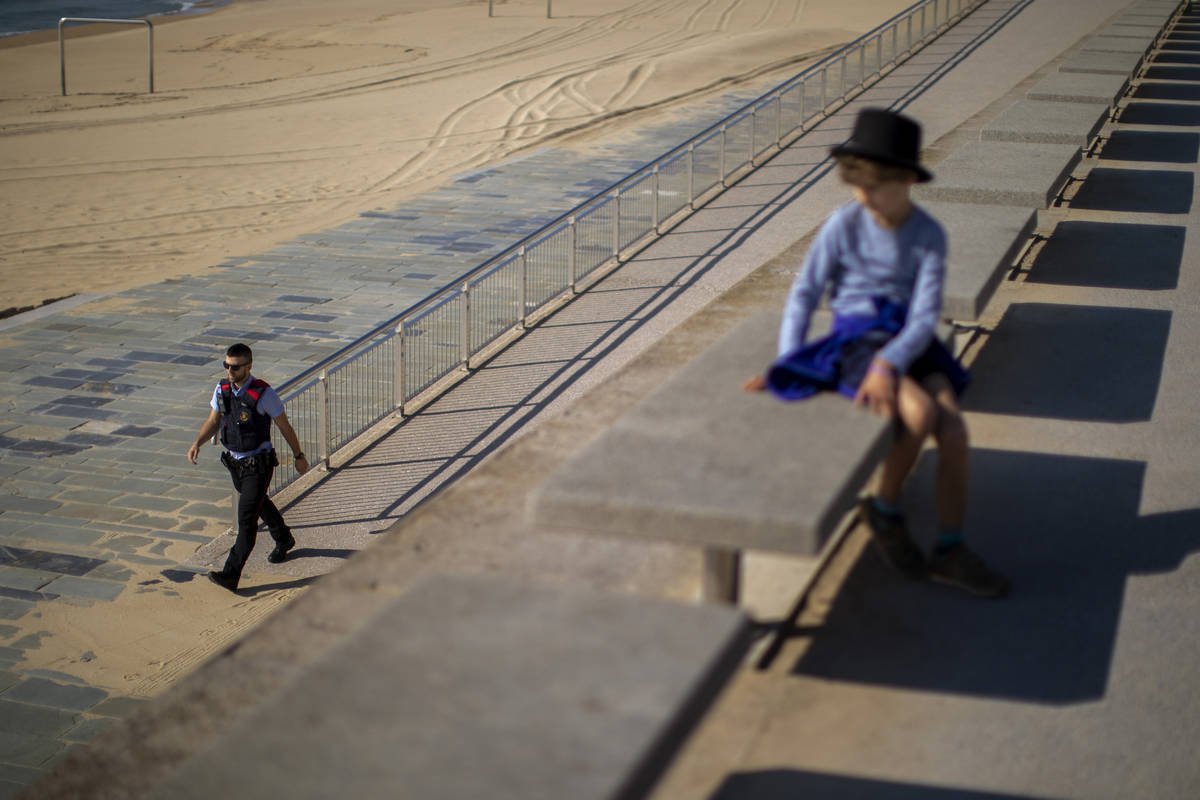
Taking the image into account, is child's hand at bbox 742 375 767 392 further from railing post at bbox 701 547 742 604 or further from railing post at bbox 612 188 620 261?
Result: railing post at bbox 612 188 620 261

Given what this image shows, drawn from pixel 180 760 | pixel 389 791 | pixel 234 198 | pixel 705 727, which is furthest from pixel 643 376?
pixel 234 198

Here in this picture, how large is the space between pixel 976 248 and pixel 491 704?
15.6 feet

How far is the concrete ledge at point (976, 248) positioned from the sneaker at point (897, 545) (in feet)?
5.95

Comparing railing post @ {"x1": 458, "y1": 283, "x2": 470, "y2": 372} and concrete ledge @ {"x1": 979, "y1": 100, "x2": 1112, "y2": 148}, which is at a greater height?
concrete ledge @ {"x1": 979, "y1": 100, "x2": 1112, "y2": 148}

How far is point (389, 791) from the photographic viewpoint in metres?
2.20

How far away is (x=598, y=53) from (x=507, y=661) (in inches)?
1389

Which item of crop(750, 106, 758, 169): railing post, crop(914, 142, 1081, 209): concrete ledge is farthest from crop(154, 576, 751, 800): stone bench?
crop(750, 106, 758, 169): railing post

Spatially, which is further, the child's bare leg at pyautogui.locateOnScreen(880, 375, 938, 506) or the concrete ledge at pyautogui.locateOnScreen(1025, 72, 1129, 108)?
the concrete ledge at pyautogui.locateOnScreen(1025, 72, 1129, 108)

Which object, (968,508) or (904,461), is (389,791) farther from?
(968,508)

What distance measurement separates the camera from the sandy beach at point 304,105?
19156 millimetres

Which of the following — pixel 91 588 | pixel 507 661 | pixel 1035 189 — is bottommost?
pixel 91 588

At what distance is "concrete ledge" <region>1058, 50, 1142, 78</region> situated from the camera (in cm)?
1404

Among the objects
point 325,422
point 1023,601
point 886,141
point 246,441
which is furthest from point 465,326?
point 1023,601

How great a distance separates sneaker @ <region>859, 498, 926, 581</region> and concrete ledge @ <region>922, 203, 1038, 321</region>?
71.4 inches
